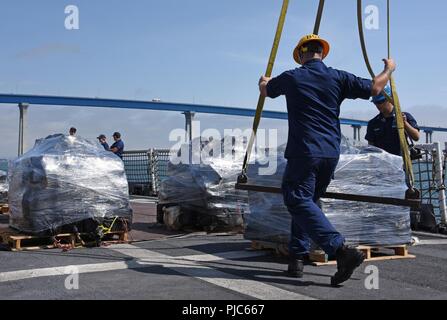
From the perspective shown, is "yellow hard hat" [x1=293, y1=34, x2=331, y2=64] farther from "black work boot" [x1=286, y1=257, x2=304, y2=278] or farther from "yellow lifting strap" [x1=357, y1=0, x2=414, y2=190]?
"black work boot" [x1=286, y1=257, x2=304, y2=278]

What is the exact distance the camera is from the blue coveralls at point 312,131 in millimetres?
4109

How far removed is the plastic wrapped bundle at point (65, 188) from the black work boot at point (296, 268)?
2.85m

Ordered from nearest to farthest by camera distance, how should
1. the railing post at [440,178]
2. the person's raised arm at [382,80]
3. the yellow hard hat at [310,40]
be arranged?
1. the person's raised arm at [382,80]
2. the yellow hard hat at [310,40]
3. the railing post at [440,178]

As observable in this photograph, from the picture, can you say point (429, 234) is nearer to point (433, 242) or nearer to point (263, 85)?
point (433, 242)

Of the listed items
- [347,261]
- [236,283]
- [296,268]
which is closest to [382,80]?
[347,261]

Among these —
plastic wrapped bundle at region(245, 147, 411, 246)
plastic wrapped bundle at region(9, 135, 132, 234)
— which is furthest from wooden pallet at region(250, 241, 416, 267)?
plastic wrapped bundle at region(9, 135, 132, 234)

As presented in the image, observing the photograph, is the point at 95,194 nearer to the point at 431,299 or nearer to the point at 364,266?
the point at 364,266

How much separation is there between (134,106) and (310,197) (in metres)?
39.3

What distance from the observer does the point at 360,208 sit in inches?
207

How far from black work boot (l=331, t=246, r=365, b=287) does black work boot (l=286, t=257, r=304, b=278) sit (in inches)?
16.7

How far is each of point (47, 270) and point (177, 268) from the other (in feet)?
3.89

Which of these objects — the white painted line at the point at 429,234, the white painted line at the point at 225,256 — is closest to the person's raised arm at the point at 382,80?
the white painted line at the point at 225,256

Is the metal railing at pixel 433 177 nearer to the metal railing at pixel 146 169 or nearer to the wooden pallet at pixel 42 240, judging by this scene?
the wooden pallet at pixel 42 240

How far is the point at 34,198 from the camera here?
6.18 metres
